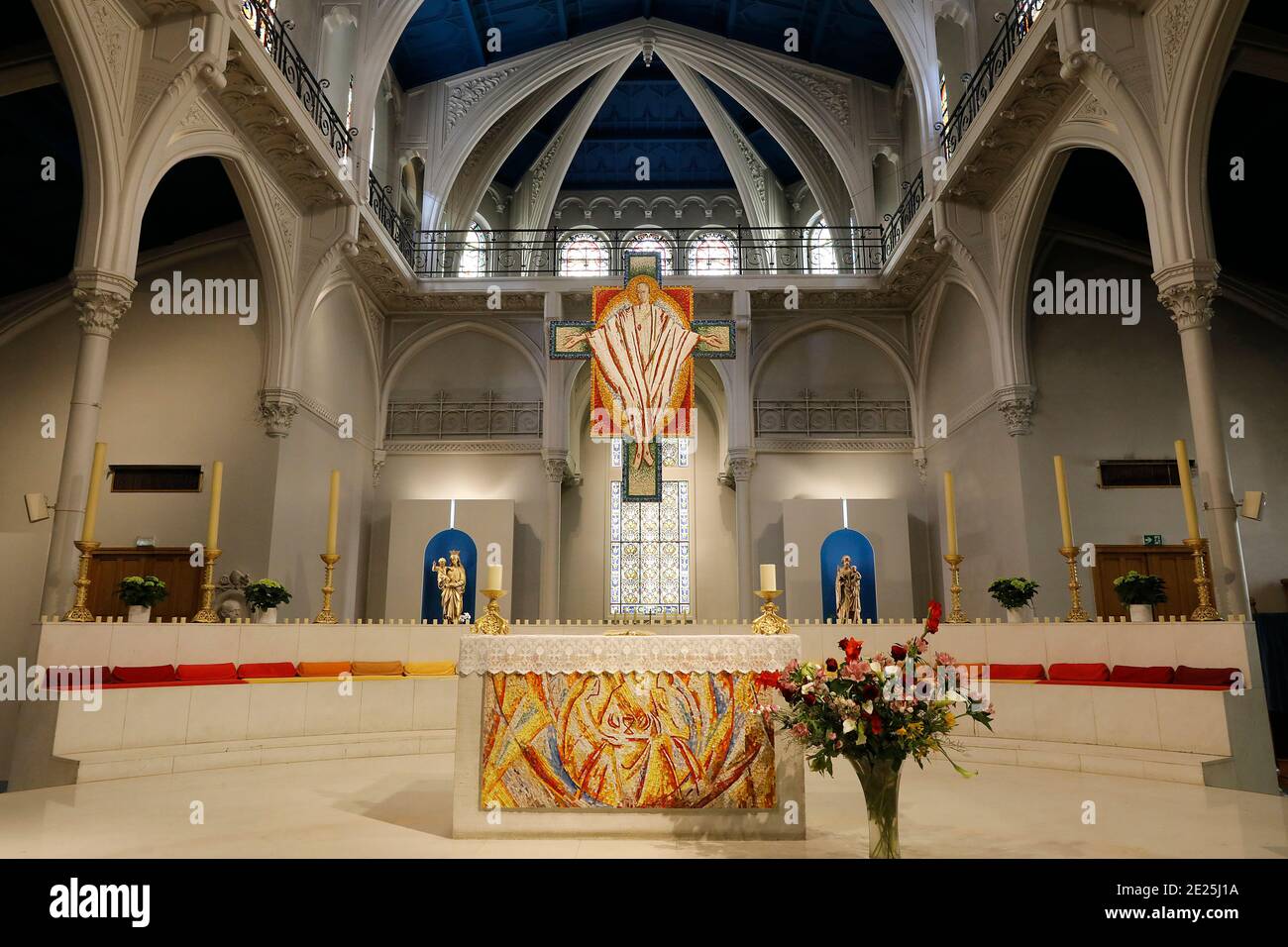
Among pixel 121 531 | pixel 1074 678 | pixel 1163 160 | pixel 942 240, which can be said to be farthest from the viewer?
pixel 942 240

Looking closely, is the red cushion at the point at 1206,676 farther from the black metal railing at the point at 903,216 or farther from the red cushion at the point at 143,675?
the black metal railing at the point at 903,216

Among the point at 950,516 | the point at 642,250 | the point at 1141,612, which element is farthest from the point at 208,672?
the point at 642,250

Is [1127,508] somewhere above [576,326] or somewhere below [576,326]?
below

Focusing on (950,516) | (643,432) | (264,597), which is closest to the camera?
(264,597)

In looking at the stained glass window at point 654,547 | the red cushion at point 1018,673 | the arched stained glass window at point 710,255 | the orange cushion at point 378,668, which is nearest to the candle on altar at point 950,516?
the red cushion at point 1018,673

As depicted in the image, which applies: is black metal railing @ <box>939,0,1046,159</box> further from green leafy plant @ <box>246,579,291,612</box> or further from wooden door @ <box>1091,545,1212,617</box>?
green leafy plant @ <box>246,579,291,612</box>

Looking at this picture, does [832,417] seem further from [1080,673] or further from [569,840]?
[569,840]

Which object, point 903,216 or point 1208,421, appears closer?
point 1208,421

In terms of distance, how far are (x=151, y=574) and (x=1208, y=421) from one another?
1318cm

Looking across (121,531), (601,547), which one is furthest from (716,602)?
(121,531)

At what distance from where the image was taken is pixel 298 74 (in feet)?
37.4
